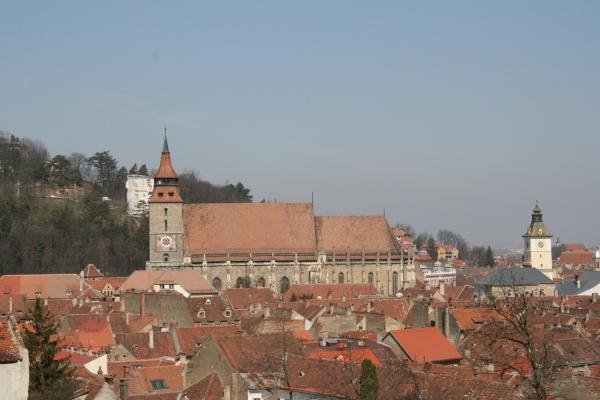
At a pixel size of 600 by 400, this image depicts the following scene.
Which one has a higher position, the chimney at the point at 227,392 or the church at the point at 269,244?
the church at the point at 269,244

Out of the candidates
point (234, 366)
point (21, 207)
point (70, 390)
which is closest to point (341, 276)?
point (21, 207)

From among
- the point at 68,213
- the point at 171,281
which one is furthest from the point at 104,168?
the point at 171,281

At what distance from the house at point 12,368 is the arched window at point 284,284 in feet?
267

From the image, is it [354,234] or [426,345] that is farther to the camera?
[354,234]

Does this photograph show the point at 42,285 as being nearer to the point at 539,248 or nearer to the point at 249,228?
the point at 249,228

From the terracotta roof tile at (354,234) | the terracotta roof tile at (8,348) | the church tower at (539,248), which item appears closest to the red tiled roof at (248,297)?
the terracotta roof tile at (354,234)

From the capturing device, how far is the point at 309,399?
36.2 m

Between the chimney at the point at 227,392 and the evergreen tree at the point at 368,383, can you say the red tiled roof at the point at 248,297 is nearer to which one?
the chimney at the point at 227,392

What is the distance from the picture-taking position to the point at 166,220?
333ft

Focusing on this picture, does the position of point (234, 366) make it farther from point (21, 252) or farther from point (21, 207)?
point (21, 207)

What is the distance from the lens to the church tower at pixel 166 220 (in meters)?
101

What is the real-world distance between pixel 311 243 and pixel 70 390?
247ft

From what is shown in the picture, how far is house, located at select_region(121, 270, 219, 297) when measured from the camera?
275 feet

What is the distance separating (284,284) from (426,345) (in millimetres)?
52942
